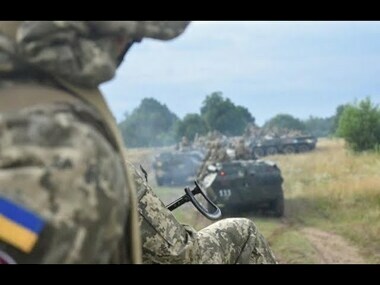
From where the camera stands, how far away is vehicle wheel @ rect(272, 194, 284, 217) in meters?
4.40

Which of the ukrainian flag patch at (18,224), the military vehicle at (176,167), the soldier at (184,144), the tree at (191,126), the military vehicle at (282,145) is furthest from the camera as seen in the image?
the military vehicle at (282,145)

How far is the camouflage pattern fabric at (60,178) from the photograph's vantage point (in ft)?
2.76

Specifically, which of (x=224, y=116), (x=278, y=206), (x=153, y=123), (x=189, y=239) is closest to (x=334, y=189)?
A: (x=278, y=206)

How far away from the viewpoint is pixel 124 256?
0.96 metres

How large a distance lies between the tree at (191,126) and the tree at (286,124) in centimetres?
35

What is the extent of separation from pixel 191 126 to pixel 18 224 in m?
3.01

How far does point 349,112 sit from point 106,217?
10.7ft

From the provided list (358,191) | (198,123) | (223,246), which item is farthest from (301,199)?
(223,246)

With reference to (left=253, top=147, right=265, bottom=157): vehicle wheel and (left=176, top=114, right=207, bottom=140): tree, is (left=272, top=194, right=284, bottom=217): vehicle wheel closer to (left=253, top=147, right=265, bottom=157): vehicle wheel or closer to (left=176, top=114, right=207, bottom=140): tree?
(left=253, top=147, right=265, bottom=157): vehicle wheel

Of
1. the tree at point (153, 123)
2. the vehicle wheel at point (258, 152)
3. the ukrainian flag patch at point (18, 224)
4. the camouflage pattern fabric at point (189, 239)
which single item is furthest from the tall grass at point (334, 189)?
the ukrainian flag patch at point (18, 224)

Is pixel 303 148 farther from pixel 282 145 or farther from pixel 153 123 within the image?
pixel 153 123

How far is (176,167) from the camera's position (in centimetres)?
362

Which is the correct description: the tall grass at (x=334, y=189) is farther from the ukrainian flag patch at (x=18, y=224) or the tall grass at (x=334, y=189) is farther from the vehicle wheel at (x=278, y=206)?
the ukrainian flag patch at (x=18, y=224)
